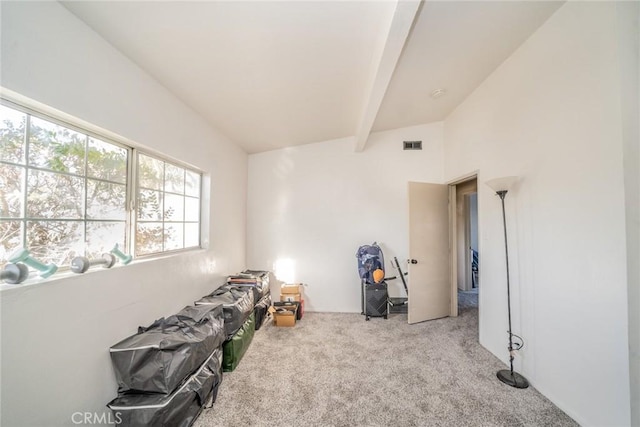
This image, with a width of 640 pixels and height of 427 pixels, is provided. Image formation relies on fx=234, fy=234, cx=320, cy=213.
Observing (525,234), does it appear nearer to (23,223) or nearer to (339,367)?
(339,367)

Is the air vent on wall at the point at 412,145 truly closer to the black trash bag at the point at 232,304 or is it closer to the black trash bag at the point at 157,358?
the black trash bag at the point at 232,304

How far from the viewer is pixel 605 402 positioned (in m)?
1.44

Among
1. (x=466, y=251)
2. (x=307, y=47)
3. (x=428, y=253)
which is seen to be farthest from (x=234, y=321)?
(x=466, y=251)

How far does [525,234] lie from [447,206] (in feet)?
4.92

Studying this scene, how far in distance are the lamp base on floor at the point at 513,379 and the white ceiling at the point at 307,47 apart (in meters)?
2.75

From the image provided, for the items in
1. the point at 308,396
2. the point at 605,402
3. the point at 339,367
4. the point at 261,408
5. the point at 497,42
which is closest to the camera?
the point at 605,402

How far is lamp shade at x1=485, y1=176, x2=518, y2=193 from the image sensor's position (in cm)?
201

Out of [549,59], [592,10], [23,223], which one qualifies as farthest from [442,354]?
[23,223]

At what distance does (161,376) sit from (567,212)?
114 inches

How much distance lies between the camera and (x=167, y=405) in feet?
4.41

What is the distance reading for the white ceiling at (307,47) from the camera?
138 cm

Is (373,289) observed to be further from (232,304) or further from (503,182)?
(503,182)

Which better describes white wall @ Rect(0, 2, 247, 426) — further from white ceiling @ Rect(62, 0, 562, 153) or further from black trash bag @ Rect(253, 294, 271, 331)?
black trash bag @ Rect(253, 294, 271, 331)

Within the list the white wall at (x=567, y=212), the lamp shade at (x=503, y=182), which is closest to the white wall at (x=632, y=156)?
the white wall at (x=567, y=212)
